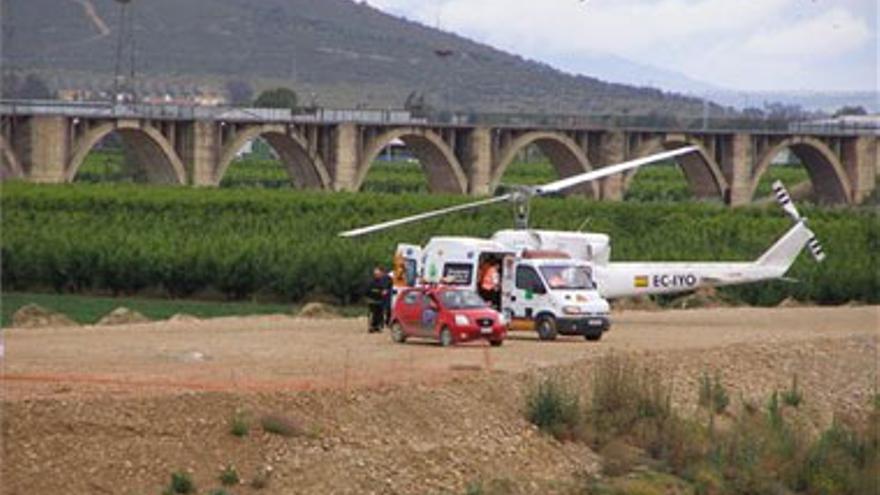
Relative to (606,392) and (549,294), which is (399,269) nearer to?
(549,294)

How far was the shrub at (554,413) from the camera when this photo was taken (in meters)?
30.4

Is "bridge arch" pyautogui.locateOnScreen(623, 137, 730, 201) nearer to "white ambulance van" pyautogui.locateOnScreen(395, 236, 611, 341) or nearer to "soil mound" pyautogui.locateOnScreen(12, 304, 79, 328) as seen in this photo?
"soil mound" pyautogui.locateOnScreen(12, 304, 79, 328)

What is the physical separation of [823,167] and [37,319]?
84179 mm

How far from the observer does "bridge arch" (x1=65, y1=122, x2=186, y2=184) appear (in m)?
93.4

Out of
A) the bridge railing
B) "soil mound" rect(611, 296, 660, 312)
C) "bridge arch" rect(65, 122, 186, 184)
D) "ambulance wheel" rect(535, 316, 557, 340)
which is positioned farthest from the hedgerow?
"ambulance wheel" rect(535, 316, 557, 340)

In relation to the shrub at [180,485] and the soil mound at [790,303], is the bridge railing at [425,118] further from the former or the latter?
the shrub at [180,485]

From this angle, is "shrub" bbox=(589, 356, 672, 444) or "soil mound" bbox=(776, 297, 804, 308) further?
"soil mound" bbox=(776, 297, 804, 308)

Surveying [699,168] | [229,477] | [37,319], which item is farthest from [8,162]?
[229,477]

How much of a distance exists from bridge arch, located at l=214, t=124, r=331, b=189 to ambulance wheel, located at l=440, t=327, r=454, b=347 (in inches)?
2464

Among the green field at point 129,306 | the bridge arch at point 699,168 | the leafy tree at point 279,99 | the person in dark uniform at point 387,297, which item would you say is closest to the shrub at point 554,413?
the person in dark uniform at point 387,297

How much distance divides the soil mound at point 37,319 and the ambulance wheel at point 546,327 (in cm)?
821

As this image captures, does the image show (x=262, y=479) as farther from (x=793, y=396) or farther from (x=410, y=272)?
(x=410, y=272)

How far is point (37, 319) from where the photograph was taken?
4262 centimetres

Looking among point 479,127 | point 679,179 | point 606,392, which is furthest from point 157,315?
point 679,179
